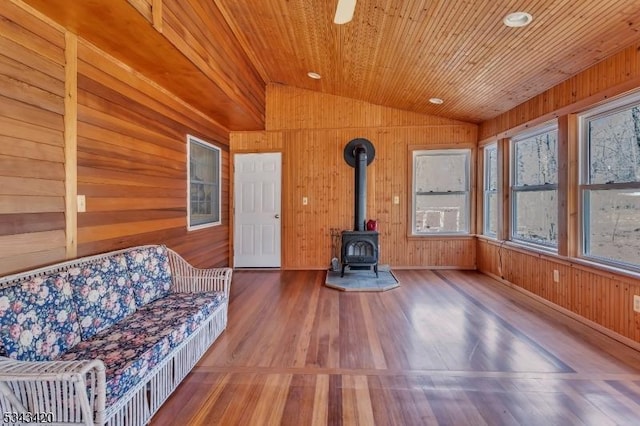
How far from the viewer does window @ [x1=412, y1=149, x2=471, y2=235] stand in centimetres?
525

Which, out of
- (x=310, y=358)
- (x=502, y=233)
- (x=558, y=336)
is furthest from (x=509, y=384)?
(x=502, y=233)

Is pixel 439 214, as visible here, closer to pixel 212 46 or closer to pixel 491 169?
pixel 491 169

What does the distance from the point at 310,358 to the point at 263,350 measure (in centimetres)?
41

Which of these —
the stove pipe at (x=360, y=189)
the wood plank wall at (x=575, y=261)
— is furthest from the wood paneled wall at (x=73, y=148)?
the wood plank wall at (x=575, y=261)

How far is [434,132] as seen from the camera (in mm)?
5148

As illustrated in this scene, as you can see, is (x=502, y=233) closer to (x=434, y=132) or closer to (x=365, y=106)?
(x=434, y=132)

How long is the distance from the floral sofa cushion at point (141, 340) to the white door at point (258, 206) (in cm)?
281

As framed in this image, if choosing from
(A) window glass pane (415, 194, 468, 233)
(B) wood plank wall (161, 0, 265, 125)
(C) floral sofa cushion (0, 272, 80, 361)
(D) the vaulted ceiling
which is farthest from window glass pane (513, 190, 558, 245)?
(C) floral sofa cushion (0, 272, 80, 361)

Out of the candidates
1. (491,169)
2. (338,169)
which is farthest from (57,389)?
(491,169)

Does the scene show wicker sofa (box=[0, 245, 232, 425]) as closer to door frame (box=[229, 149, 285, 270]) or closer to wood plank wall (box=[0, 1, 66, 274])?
wood plank wall (box=[0, 1, 66, 274])

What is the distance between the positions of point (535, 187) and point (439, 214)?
1634 mm

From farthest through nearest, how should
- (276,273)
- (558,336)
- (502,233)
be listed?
(276,273) < (502,233) < (558,336)

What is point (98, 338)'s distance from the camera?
186 cm

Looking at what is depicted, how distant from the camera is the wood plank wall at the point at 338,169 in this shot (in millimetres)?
5191
